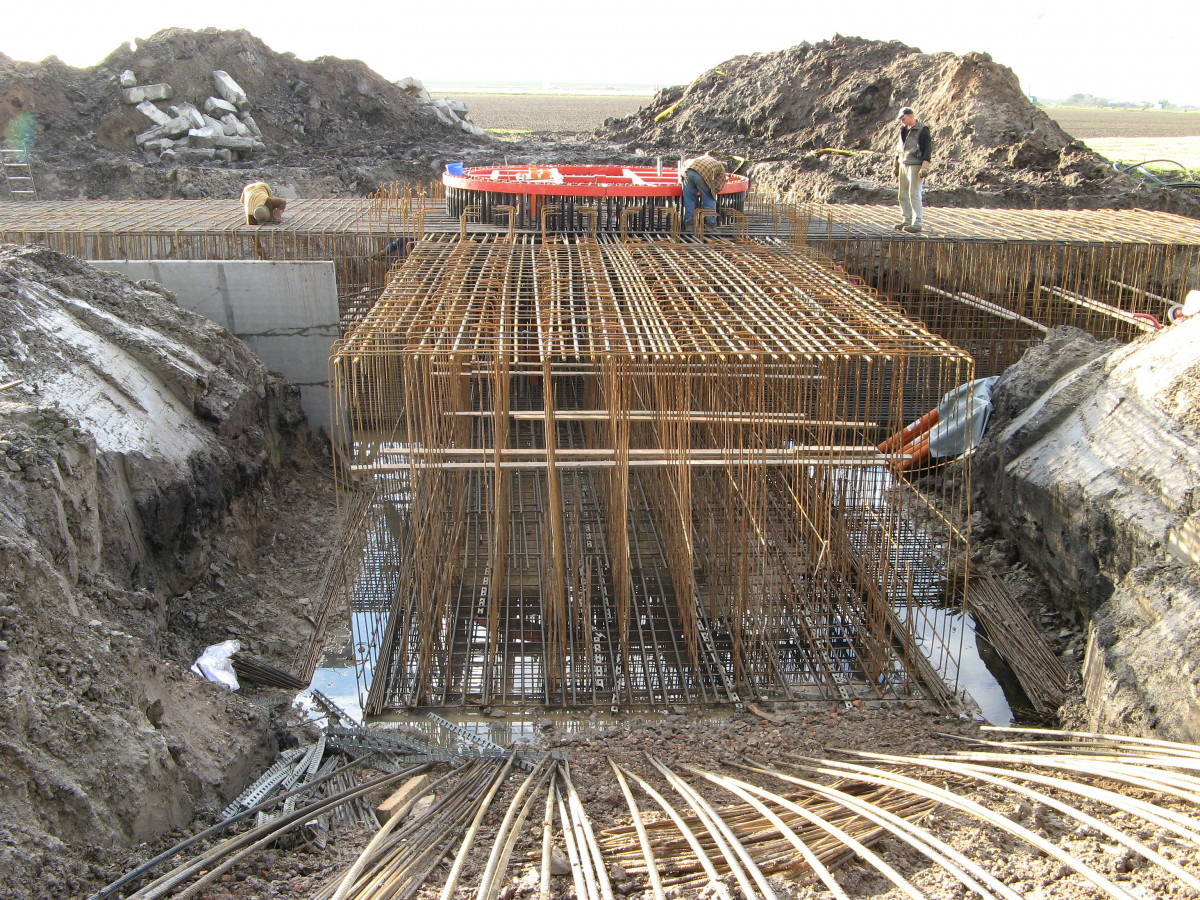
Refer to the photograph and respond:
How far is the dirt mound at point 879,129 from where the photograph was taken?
1766 cm

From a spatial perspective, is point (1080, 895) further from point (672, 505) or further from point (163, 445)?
point (163, 445)

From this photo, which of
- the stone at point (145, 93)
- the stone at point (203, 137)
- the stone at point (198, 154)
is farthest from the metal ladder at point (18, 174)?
the stone at point (203, 137)

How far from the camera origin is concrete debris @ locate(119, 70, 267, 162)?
68.5 feet

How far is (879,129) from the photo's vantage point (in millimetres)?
22422

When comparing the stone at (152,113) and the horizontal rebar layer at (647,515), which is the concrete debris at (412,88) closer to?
Result: the stone at (152,113)

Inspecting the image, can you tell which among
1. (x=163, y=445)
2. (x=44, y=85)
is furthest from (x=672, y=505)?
(x=44, y=85)

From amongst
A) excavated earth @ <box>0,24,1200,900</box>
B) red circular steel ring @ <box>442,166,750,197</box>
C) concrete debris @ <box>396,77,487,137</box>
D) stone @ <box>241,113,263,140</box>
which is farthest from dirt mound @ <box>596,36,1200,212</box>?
stone @ <box>241,113,263,140</box>

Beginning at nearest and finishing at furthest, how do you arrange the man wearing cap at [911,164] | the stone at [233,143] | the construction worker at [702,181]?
the construction worker at [702,181] → the man wearing cap at [911,164] → the stone at [233,143]

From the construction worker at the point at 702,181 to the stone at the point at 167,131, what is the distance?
1607 centimetres

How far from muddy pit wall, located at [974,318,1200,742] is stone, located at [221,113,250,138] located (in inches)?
800

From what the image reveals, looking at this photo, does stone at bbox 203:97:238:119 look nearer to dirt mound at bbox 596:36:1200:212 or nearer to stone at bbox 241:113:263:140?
stone at bbox 241:113:263:140

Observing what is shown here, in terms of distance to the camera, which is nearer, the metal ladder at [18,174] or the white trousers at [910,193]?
the white trousers at [910,193]

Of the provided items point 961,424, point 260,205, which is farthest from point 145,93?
point 961,424

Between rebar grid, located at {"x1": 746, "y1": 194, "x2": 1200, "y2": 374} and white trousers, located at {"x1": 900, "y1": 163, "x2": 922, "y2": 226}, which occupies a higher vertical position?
white trousers, located at {"x1": 900, "y1": 163, "x2": 922, "y2": 226}
